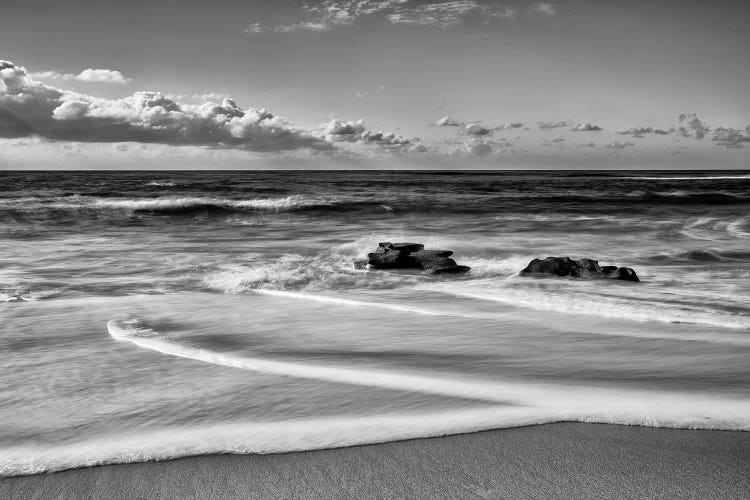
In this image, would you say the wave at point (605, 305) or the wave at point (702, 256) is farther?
the wave at point (702, 256)

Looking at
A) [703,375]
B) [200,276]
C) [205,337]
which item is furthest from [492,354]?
[200,276]

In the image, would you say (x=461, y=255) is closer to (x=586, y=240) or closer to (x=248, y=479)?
(x=586, y=240)

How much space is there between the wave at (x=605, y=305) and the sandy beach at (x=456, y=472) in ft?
8.07

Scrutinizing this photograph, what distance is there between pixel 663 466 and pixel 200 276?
7058mm

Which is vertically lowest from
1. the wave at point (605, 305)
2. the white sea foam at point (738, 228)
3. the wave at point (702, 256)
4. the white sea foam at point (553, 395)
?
the wave at point (702, 256)

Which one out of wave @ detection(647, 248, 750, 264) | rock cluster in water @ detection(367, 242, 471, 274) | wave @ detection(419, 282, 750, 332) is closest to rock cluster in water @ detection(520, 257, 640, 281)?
wave @ detection(419, 282, 750, 332)

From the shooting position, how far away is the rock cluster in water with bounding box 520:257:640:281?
7797 millimetres

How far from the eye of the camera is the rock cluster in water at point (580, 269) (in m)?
7.80

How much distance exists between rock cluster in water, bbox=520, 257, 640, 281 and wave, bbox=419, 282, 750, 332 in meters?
0.90

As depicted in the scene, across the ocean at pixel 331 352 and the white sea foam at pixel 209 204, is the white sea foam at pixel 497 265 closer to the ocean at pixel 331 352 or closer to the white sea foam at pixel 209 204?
the ocean at pixel 331 352

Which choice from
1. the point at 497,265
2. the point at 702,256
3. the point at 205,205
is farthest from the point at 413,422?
the point at 205,205

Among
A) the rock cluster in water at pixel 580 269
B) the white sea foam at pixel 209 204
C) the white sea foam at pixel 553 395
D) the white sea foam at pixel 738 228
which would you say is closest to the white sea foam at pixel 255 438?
Answer: the white sea foam at pixel 553 395

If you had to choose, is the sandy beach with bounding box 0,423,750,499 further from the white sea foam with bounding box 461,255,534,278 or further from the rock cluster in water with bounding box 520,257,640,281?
the white sea foam with bounding box 461,255,534,278

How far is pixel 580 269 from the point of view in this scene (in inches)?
315
